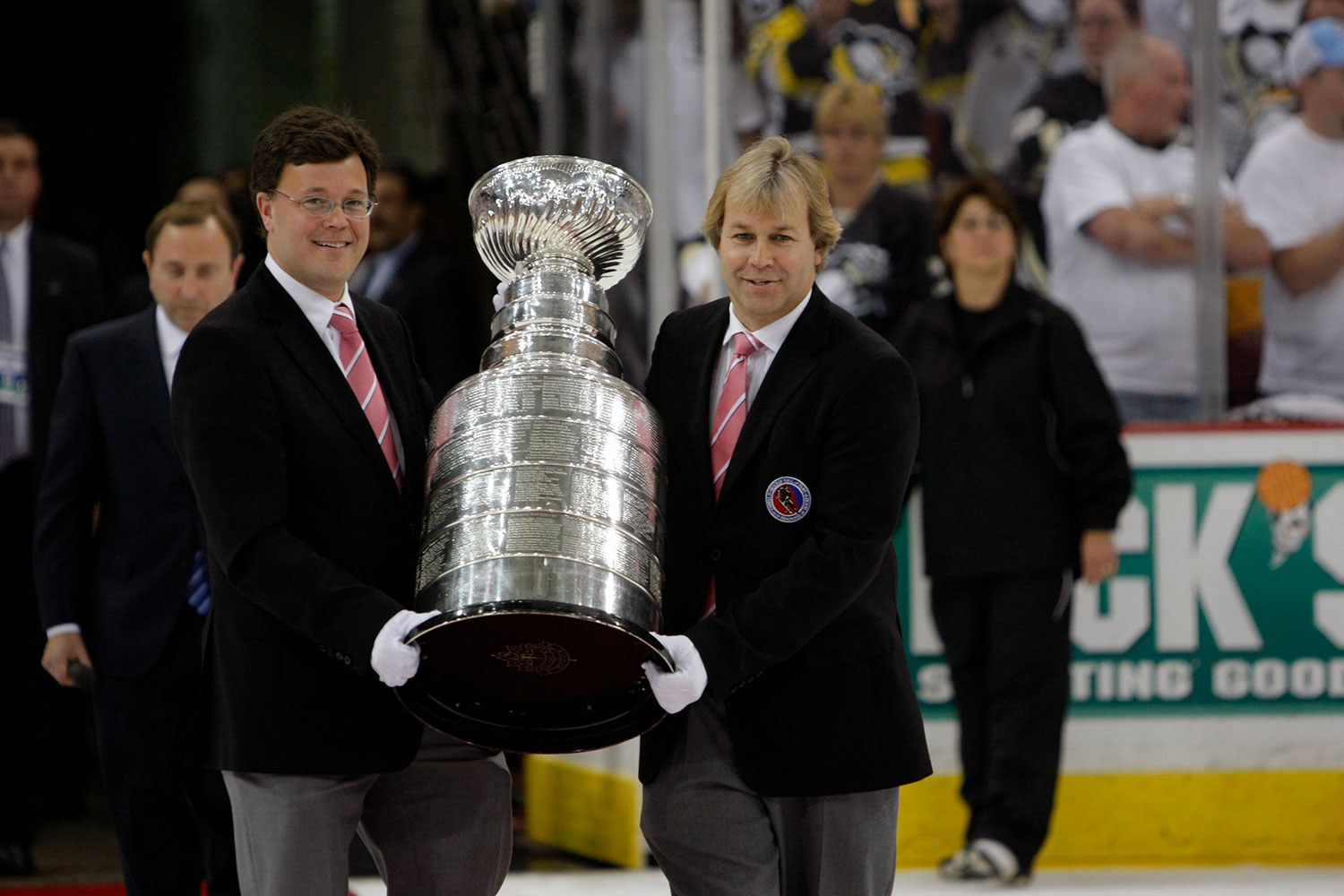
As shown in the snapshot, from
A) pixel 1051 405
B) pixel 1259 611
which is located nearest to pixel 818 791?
pixel 1051 405

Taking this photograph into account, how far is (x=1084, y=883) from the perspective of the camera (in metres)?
5.17

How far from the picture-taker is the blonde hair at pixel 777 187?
2803 mm

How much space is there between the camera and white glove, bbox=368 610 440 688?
2535 mm

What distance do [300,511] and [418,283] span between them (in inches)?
141

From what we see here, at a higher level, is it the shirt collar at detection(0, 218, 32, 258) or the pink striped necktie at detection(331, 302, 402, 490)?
the shirt collar at detection(0, 218, 32, 258)

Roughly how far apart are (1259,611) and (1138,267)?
1141mm

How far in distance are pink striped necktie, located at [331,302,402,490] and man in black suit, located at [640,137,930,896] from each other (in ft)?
1.42

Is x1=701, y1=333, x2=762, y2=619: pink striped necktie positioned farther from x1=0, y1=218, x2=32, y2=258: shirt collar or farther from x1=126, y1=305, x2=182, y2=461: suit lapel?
x1=0, y1=218, x2=32, y2=258: shirt collar

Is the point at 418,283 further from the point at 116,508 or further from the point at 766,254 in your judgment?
the point at 766,254

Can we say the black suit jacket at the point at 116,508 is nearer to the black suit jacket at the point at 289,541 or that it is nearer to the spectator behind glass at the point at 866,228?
the black suit jacket at the point at 289,541

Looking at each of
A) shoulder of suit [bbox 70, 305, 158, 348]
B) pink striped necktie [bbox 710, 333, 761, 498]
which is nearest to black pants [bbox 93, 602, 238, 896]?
shoulder of suit [bbox 70, 305, 158, 348]

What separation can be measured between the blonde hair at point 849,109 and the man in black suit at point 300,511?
9.86 ft

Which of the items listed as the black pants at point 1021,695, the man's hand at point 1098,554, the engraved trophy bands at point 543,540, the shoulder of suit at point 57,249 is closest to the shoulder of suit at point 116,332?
the engraved trophy bands at point 543,540

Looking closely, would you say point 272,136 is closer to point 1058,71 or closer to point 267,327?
point 267,327
